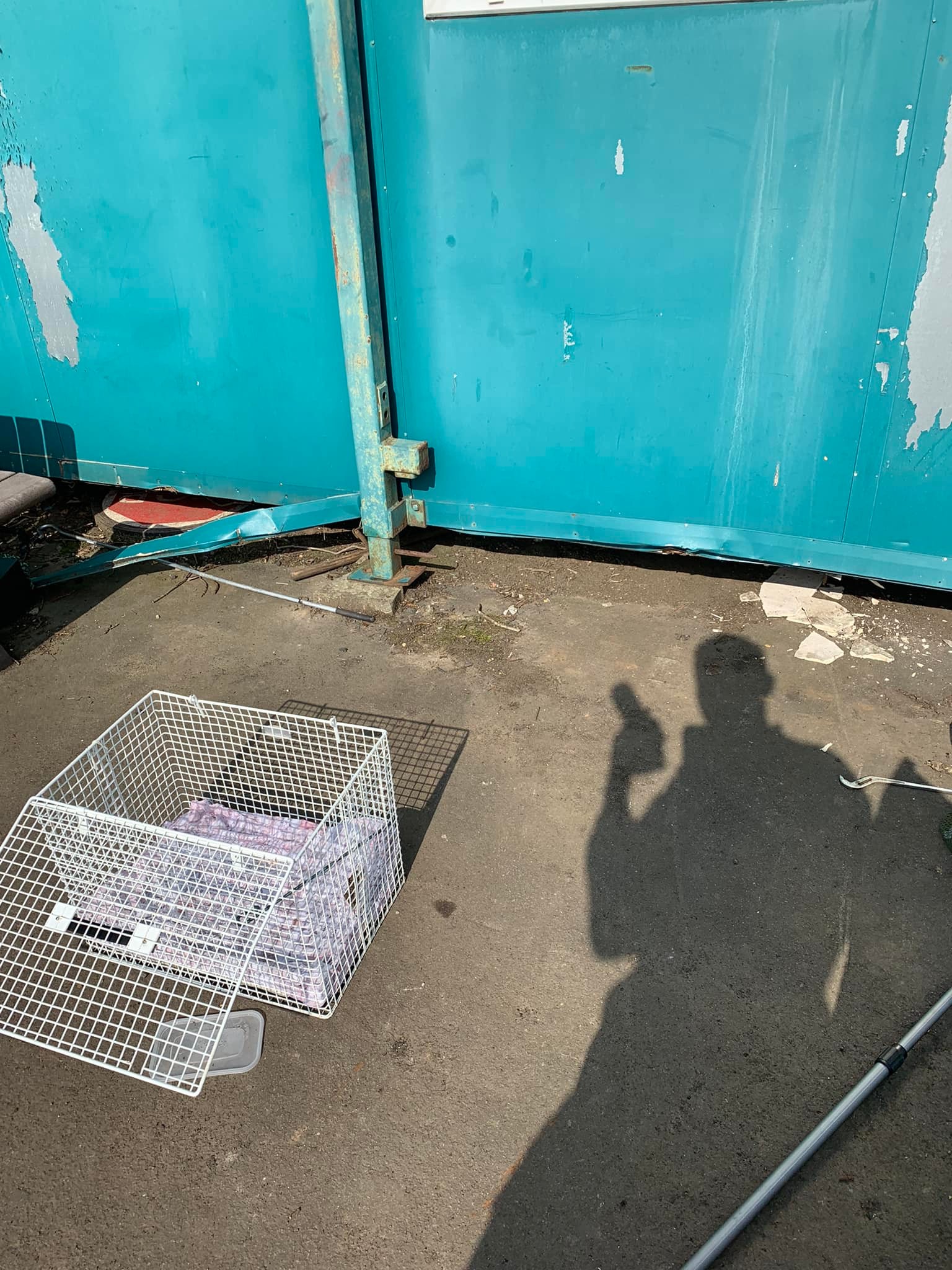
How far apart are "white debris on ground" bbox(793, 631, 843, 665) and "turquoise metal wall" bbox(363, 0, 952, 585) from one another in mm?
373

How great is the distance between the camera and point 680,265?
13.2ft

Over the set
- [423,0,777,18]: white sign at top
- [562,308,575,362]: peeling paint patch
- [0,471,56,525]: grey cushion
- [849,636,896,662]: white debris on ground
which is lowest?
[849,636,896,662]: white debris on ground

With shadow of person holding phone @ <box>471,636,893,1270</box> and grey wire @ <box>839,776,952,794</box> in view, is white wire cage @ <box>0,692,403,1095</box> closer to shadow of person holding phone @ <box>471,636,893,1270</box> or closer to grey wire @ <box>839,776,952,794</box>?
shadow of person holding phone @ <box>471,636,893,1270</box>

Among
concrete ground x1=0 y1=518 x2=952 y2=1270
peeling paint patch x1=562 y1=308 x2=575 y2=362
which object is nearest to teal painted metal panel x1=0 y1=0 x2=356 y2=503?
peeling paint patch x1=562 y1=308 x2=575 y2=362

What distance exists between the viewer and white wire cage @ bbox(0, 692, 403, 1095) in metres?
2.57

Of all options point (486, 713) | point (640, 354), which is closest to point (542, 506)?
point (640, 354)

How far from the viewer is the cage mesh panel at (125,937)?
2588 millimetres

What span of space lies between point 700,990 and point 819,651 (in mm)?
2108

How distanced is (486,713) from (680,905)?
52.0 inches

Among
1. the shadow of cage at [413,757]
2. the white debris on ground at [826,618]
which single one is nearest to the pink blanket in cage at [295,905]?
the shadow of cage at [413,757]

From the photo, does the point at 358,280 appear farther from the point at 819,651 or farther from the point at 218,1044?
the point at 218,1044

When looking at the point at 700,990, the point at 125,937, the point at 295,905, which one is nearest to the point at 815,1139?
the point at 700,990

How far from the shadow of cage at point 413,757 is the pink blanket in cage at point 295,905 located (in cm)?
38

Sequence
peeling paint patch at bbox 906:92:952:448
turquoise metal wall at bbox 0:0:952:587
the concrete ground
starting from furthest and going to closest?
turquoise metal wall at bbox 0:0:952:587, peeling paint patch at bbox 906:92:952:448, the concrete ground
